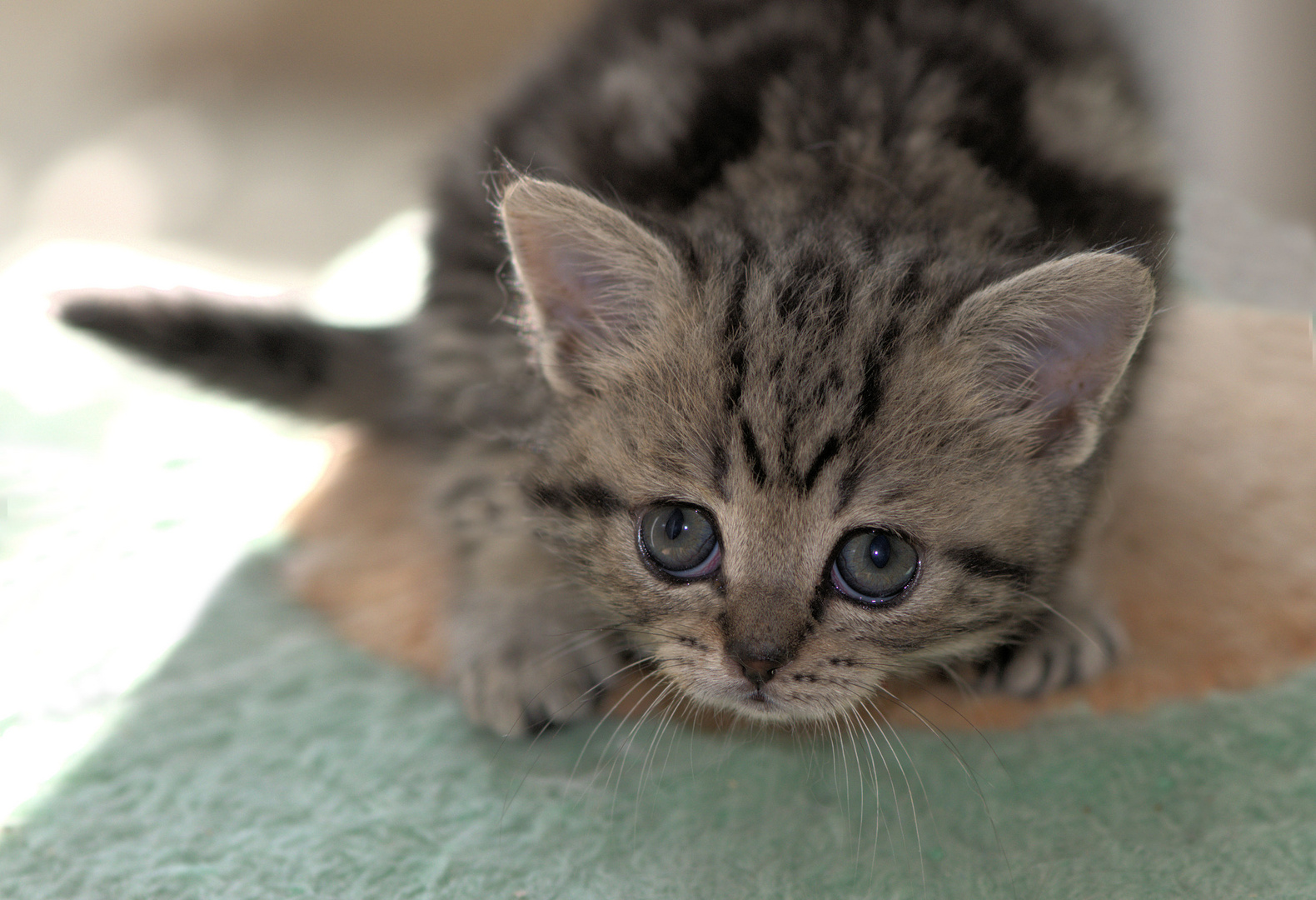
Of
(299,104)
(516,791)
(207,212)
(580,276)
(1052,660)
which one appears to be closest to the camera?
(580,276)

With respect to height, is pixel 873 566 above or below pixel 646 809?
above

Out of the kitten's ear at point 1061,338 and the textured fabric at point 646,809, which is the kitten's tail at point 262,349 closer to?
the textured fabric at point 646,809

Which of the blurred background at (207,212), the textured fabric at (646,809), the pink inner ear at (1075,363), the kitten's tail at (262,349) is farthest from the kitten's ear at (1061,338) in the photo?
the blurred background at (207,212)

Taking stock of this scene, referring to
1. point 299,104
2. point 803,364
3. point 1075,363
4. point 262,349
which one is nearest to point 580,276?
point 803,364

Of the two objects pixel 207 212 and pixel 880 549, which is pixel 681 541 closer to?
pixel 880 549

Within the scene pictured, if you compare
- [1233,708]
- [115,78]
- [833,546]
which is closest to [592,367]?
[833,546]

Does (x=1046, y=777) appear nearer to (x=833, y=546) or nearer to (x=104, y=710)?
(x=833, y=546)

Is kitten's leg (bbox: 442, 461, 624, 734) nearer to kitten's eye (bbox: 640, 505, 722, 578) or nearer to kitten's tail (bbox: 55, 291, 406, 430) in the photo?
kitten's eye (bbox: 640, 505, 722, 578)

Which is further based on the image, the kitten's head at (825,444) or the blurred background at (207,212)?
the blurred background at (207,212)
